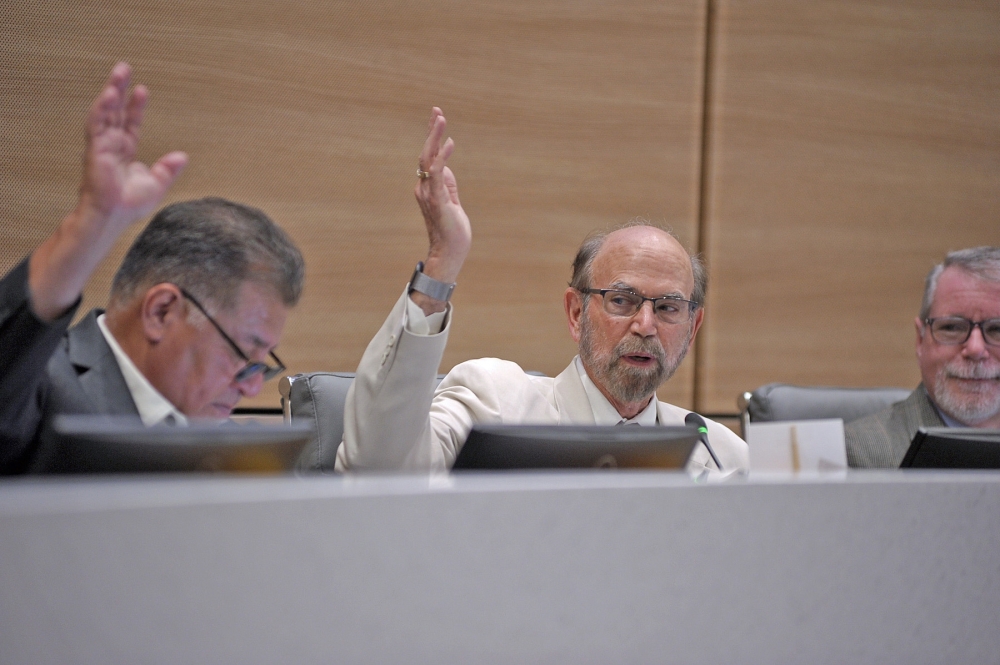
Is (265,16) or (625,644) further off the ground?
(265,16)

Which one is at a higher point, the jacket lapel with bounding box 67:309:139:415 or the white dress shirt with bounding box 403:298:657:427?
the jacket lapel with bounding box 67:309:139:415

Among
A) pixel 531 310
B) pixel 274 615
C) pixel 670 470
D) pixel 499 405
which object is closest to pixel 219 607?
pixel 274 615

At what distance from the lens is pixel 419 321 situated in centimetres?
158

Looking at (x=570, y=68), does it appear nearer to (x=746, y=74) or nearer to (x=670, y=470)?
(x=746, y=74)

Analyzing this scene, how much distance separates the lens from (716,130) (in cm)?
314

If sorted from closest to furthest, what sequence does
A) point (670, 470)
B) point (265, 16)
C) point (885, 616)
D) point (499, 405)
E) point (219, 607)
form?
1. point (219, 607)
2. point (885, 616)
3. point (670, 470)
4. point (499, 405)
5. point (265, 16)

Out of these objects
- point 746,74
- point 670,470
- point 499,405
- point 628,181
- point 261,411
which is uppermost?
point 746,74

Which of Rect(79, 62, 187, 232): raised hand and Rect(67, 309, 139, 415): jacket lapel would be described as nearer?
Rect(79, 62, 187, 232): raised hand

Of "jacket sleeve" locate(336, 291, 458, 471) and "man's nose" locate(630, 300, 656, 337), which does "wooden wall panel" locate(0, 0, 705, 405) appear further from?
"jacket sleeve" locate(336, 291, 458, 471)

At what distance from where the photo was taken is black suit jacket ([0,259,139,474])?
1.06 metres

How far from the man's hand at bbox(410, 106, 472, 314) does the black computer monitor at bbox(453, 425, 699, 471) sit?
51cm

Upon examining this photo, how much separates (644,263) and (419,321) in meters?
0.76

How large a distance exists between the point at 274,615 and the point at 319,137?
2142 millimetres

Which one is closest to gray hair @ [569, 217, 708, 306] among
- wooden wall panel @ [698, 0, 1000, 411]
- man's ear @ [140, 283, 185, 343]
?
wooden wall panel @ [698, 0, 1000, 411]
